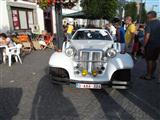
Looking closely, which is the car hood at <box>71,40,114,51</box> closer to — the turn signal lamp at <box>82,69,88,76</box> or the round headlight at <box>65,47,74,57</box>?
the round headlight at <box>65,47,74,57</box>

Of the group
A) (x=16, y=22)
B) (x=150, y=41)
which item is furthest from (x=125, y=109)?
(x=16, y=22)

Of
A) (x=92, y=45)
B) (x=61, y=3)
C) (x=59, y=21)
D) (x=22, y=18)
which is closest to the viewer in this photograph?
(x=92, y=45)

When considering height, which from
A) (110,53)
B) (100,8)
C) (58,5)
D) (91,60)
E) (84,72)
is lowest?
(84,72)

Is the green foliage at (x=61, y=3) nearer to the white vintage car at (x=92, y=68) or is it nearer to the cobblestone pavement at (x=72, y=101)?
the cobblestone pavement at (x=72, y=101)

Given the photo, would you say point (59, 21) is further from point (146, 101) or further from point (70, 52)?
point (146, 101)

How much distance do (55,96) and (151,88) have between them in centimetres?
248

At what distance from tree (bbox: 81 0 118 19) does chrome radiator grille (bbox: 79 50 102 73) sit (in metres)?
18.8

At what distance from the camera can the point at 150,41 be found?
6500 millimetres

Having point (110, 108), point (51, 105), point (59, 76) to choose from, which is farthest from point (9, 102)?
point (110, 108)

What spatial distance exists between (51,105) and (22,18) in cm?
1486

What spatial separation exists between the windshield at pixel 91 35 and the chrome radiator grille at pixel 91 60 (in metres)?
1.58

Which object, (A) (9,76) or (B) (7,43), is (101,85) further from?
(B) (7,43)

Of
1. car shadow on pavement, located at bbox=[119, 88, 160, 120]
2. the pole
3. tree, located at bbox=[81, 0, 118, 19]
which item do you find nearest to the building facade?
tree, located at bbox=[81, 0, 118, 19]

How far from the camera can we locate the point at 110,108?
15.2ft
